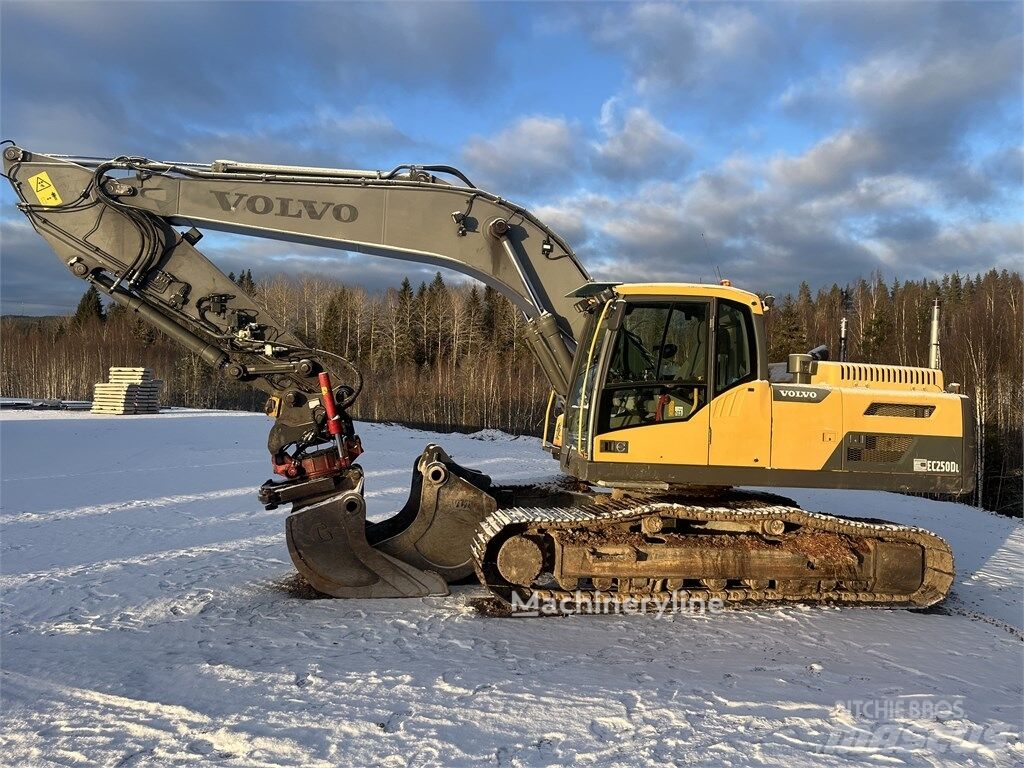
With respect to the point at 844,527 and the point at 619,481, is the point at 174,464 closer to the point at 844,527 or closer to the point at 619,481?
the point at 619,481

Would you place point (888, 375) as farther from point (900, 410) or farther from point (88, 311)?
point (88, 311)

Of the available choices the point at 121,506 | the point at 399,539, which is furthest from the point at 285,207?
the point at 121,506

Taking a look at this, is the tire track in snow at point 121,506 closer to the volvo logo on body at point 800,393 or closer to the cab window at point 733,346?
the cab window at point 733,346

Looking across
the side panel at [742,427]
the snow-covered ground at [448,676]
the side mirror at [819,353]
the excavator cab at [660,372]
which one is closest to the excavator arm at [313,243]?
the snow-covered ground at [448,676]

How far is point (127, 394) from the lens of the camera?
2817 cm

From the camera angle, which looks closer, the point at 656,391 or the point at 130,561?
the point at 656,391

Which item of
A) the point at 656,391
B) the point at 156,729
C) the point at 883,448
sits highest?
the point at 656,391

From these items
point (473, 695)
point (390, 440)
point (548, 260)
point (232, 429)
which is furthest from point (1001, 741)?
point (232, 429)

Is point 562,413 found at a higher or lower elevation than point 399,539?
higher

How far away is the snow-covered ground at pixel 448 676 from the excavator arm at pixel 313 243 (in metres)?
0.81

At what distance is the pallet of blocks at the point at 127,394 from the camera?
2825 centimetres

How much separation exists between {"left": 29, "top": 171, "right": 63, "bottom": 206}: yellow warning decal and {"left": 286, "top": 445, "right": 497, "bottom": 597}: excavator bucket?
13.4 ft

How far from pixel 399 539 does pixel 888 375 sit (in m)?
5.21

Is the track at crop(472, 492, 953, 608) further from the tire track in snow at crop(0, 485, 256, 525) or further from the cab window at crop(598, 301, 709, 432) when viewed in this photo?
the tire track in snow at crop(0, 485, 256, 525)
